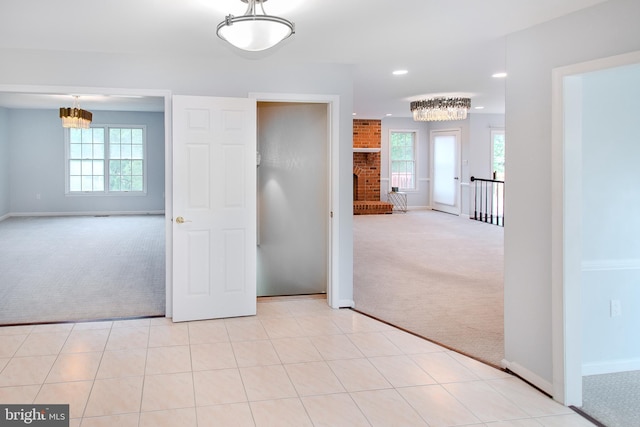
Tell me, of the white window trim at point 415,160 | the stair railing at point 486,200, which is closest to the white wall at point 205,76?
the stair railing at point 486,200

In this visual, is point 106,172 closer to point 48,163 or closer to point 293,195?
point 48,163

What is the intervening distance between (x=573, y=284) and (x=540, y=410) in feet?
2.46

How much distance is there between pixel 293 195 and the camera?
6000 mm

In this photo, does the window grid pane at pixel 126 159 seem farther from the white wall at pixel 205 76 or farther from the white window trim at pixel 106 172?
the white wall at pixel 205 76

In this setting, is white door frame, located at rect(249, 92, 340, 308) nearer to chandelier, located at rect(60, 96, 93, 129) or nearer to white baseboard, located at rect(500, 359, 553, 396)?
white baseboard, located at rect(500, 359, 553, 396)

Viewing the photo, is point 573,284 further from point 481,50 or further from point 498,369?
point 481,50

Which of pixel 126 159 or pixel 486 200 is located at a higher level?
pixel 126 159

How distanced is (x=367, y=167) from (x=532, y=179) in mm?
9726

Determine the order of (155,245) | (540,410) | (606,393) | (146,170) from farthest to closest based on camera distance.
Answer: (146,170) < (155,245) < (606,393) < (540,410)

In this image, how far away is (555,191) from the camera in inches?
118

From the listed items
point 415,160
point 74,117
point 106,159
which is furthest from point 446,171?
point 74,117

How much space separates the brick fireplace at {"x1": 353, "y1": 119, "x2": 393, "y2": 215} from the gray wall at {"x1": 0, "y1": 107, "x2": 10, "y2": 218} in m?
7.90

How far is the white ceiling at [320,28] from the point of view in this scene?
3018 millimetres

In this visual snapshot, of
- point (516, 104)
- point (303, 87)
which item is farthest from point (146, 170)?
point (516, 104)
